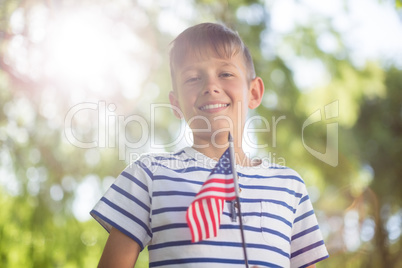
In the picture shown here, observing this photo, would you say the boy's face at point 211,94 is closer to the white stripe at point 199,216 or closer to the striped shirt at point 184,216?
the striped shirt at point 184,216

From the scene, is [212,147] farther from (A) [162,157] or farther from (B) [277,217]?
(B) [277,217]

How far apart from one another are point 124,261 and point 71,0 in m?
2.85

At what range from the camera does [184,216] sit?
1.22 meters

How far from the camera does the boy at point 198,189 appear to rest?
1.21 m

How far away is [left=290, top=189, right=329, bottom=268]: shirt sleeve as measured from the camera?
1.39 m

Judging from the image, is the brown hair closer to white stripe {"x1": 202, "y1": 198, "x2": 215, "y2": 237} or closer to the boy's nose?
the boy's nose

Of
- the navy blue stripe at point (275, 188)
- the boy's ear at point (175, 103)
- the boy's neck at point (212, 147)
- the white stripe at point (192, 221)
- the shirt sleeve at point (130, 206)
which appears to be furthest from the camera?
the boy's ear at point (175, 103)

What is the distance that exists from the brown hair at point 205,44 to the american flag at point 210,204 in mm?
444

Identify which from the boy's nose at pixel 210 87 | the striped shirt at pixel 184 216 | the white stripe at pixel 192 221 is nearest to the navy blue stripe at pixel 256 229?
the striped shirt at pixel 184 216

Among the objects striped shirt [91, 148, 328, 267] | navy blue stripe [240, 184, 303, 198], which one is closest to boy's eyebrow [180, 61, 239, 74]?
Answer: striped shirt [91, 148, 328, 267]

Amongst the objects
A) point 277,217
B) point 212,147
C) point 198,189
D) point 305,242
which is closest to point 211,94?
point 212,147

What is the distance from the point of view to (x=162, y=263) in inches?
47.3

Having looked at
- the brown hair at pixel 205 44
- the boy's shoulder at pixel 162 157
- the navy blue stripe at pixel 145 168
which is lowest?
the navy blue stripe at pixel 145 168

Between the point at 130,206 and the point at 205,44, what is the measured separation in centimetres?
55
